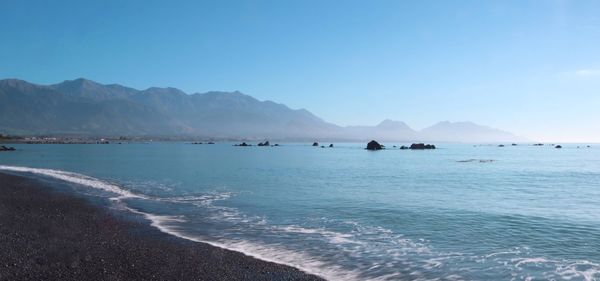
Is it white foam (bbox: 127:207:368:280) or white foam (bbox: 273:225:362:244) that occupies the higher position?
white foam (bbox: 273:225:362:244)

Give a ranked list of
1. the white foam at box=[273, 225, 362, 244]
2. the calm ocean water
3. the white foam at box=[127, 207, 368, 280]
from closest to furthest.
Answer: the white foam at box=[127, 207, 368, 280], the calm ocean water, the white foam at box=[273, 225, 362, 244]

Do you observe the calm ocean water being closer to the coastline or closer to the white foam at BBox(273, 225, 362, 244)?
the white foam at BBox(273, 225, 362, 244)

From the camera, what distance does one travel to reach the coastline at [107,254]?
562 inches

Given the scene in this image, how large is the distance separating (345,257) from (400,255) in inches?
91.2

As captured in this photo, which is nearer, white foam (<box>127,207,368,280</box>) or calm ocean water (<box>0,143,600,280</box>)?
white foam (<box>127,207,368,280</box>)

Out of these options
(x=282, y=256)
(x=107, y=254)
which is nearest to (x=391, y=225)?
(x=282, y=256)

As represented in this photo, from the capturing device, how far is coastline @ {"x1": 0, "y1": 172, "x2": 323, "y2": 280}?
14281 mm

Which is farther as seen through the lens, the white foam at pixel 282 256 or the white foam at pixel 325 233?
the white foam at pixel 325 233

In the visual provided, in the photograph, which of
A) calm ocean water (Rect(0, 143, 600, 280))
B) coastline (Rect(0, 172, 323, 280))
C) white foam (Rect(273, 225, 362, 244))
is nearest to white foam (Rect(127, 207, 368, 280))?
calm ocean water (Rect(0, 143, 600, 280))

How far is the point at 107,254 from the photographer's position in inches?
647

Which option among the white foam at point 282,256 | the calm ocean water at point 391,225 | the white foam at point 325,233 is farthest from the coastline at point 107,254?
the white foam at point 325,233

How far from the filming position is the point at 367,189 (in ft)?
142

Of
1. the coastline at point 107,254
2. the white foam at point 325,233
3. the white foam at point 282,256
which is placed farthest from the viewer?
the white foam at point 325,233

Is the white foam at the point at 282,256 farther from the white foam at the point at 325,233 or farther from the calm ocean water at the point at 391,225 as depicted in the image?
the white foam at the point at 325,233
